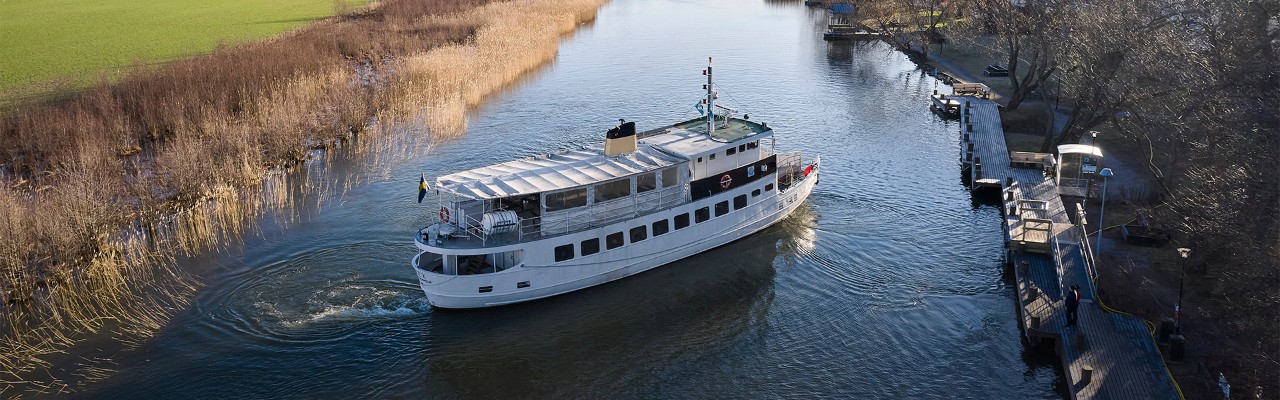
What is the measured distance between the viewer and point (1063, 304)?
117 feet

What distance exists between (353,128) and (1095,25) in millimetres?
46542

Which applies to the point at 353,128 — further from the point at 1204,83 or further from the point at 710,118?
the point at 1204,83

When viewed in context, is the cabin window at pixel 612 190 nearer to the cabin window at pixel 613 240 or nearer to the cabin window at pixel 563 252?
the cabin window at pixel 613 240

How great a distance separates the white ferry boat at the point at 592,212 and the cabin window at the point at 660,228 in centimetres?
5

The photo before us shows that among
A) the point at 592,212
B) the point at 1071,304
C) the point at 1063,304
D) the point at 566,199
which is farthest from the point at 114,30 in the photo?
the point at 1071,304

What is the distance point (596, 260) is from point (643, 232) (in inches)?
102

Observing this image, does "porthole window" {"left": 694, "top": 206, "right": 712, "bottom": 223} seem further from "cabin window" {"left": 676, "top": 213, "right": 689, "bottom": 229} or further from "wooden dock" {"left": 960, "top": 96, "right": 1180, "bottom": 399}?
"wooden dock" {"left": 960, "top": 96, "right": 1180, "bottom": 399}

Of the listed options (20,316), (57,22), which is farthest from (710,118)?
(57,22)

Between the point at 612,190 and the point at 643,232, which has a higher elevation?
the point at 612,190

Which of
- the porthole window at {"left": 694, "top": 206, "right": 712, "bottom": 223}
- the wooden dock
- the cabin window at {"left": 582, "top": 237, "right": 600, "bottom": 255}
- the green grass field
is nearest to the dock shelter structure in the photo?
the wooden dock

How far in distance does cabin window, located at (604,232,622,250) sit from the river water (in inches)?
75.9

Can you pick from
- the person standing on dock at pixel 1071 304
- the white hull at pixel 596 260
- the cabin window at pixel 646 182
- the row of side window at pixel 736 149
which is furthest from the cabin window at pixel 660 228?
the person standing on dock at pixel 1071 304

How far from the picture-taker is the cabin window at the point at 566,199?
125ft

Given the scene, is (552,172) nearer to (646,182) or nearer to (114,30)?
(646,182)
